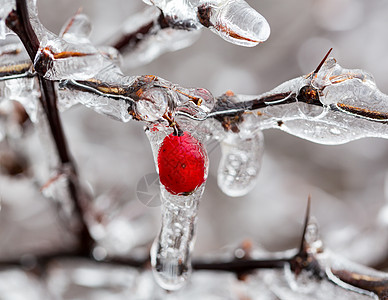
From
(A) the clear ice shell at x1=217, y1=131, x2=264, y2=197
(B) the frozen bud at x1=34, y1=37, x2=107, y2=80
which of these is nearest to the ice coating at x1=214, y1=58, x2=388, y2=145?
(A) the clear ice shell at x1=217, y1=131, x2=264, y2=197

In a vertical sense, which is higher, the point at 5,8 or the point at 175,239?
the point at 5,8

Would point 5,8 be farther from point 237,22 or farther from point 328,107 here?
point 328,107

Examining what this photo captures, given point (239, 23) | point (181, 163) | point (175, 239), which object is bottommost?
point (175, 239)

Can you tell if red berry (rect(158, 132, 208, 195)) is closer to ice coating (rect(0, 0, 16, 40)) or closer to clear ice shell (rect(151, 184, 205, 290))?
clear ice shell (rect(151, 184, 205, 290))

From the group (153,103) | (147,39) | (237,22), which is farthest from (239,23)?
(147,39)

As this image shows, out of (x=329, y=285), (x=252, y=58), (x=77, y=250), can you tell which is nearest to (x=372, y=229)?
(x=329, y=285)

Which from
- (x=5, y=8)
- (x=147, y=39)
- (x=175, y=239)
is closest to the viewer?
(x=5, y=8)
